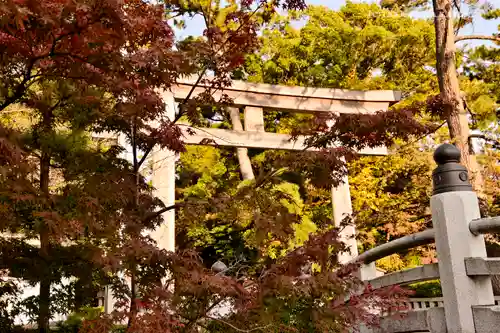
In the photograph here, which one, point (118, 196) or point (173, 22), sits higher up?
point (173, 22)

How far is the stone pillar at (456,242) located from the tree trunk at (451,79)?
4.42 metres

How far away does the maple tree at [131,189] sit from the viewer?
2.21 metres

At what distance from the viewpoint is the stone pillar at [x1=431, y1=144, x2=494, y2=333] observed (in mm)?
3350

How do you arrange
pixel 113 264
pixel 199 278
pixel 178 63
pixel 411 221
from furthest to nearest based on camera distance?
pixel 411 221, pixel 178 63, pixel 199 278, pixel 113 264

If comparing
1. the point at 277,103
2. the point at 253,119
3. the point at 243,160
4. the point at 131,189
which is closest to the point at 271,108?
the point at 277,103

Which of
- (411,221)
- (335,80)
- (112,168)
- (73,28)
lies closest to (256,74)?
(335,80)

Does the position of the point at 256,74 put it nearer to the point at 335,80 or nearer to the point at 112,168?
the point at 335,80

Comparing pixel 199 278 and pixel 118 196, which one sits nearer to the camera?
pixel 199 278

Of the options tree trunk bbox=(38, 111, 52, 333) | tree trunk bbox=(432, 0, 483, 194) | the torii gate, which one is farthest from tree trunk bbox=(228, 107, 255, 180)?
tree trunk bbox=(38, 111, 52, 333)

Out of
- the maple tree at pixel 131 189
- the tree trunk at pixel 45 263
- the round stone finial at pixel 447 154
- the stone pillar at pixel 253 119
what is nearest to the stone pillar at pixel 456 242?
the round stone finial at pixel 447 154

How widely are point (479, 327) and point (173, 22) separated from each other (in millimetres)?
12659

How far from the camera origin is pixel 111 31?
2.07 m

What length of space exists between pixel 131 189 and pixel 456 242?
2453 millimetres

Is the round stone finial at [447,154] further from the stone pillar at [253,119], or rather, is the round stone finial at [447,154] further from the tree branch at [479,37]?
the tree branch at [479,37]
